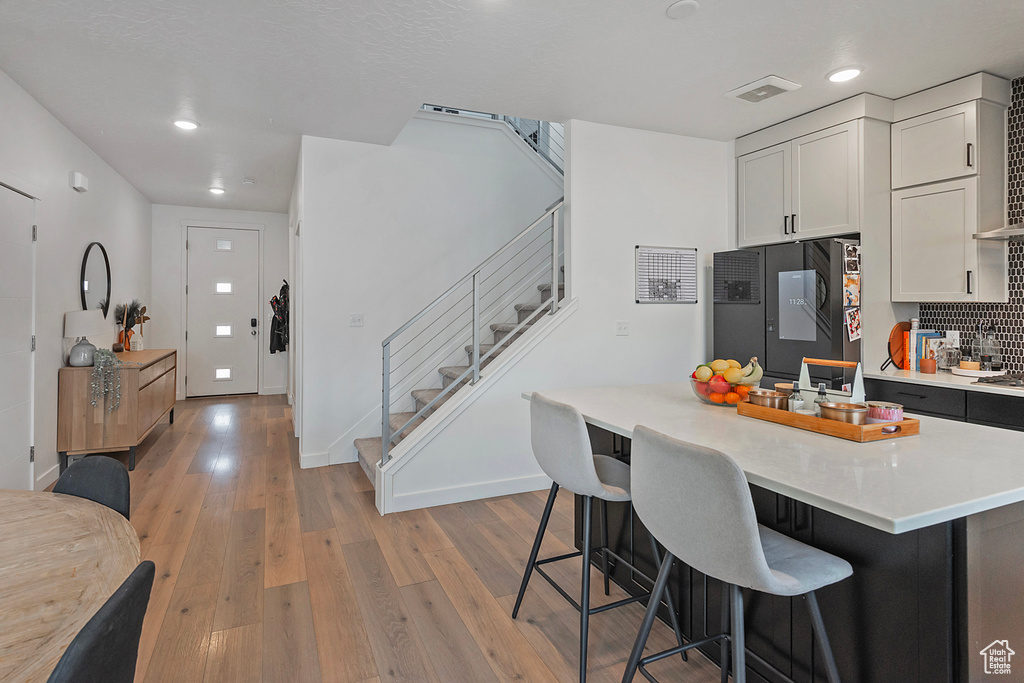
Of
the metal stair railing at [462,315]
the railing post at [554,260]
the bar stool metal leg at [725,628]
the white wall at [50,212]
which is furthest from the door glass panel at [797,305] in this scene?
the white wall at [50,212]

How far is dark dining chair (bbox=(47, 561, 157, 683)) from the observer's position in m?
0.62

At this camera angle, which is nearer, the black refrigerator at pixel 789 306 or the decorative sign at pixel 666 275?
the black refrigerator at pixel 789 306

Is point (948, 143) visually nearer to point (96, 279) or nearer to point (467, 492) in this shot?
point (467, 492)

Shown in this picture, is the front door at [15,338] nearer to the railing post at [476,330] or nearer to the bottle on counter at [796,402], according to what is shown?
the railing post at [476,330]

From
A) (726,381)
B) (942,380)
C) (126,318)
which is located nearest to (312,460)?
(126,318)

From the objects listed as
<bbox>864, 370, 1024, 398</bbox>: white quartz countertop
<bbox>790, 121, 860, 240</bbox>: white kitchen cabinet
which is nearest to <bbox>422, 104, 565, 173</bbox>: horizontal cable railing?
<bbox>790, 121, 860, 240</bbox>: white kitchen cabinet

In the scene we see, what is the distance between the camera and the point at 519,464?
3.84m

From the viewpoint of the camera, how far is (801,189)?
3.91m

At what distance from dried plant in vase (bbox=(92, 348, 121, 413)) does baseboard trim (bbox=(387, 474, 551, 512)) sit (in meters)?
2.52

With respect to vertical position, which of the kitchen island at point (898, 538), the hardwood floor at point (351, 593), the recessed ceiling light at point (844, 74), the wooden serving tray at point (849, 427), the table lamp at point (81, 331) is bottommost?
the hardwood floor at point (351, 593)

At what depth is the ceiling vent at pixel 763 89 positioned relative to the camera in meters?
3.31

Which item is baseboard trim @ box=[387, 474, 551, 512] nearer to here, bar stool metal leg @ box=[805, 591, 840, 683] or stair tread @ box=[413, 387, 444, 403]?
stair tread @ box=[413, 387, 444, 403]

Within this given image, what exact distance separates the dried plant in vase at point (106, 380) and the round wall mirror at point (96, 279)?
2.60 ft

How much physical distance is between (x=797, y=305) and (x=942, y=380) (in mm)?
894
